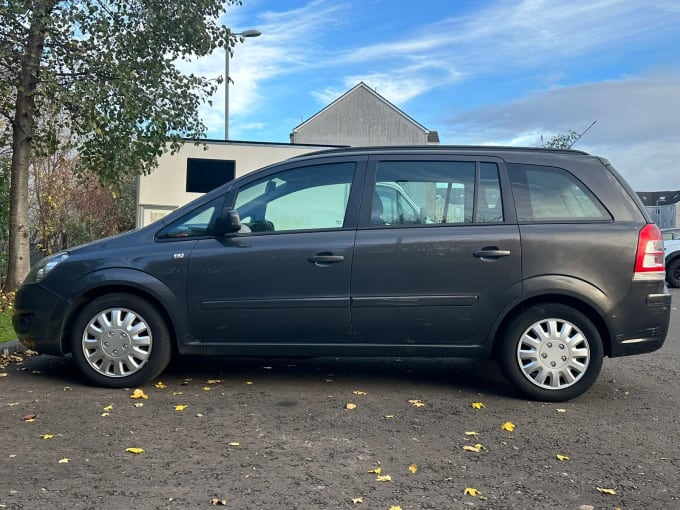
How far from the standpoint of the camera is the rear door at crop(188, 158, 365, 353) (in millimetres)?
5016

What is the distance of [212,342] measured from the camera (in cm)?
513

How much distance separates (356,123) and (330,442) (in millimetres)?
42924

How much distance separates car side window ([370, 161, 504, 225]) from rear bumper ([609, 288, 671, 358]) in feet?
3.74

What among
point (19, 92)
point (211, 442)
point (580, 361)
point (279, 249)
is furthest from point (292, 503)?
point (19, 92)

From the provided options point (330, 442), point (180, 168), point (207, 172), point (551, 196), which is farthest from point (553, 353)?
point (180, 168)

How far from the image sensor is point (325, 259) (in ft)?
16.5

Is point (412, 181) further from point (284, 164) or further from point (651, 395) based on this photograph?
point (651, 395)

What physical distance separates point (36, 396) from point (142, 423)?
3.95 ft

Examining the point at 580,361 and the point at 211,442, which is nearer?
the point at 211,442

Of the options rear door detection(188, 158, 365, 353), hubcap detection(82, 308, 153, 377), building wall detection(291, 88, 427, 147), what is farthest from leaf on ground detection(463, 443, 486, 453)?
building wall detection(291, 88, 427, 147)

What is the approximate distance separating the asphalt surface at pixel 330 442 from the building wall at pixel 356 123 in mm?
40502

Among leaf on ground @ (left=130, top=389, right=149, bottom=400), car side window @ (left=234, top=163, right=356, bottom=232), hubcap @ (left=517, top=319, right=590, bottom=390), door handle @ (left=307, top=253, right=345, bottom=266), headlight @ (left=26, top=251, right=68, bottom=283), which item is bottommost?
leaf on ground @ (left=130, top=389, right=149, bottom=400)

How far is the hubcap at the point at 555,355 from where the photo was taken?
4.92m

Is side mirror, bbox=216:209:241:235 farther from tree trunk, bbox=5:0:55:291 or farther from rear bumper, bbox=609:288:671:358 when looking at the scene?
tree trunk, bbox=5:0:55:291
